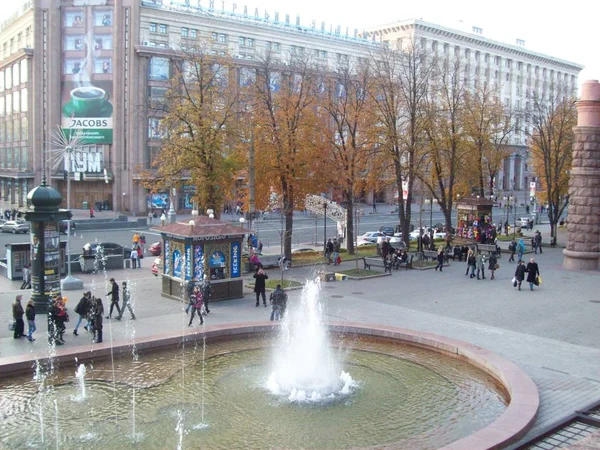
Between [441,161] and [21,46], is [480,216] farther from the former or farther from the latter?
[21,46]

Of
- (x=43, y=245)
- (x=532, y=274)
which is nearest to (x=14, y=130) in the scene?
(x=43, y=245)

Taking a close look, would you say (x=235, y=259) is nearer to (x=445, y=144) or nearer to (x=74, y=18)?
(x=445, y=144)

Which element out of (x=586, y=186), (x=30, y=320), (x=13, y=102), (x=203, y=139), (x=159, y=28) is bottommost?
(x=30, y=320)

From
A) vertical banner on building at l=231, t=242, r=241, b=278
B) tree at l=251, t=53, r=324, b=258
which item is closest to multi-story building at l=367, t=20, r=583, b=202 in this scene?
tree at l=251, t=53, r=324, b=258

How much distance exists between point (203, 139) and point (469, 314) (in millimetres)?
16128

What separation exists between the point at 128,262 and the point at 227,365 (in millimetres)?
19425

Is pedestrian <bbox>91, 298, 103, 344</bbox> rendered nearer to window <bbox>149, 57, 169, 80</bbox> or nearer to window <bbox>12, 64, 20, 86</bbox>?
window <bbox>149, 57, 169, 80</bbox>

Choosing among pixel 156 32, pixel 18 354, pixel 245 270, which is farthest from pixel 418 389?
pixel 156 32

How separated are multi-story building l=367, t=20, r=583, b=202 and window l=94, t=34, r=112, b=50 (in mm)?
44109

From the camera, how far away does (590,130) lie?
32500mm

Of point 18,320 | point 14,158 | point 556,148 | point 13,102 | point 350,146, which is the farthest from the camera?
point 14,158

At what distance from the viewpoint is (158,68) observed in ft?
235

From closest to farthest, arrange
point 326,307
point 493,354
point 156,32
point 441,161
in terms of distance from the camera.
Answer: point 493,354
point 326,307
point 441,161
point 156,32

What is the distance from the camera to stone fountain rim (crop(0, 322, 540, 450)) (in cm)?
1051
